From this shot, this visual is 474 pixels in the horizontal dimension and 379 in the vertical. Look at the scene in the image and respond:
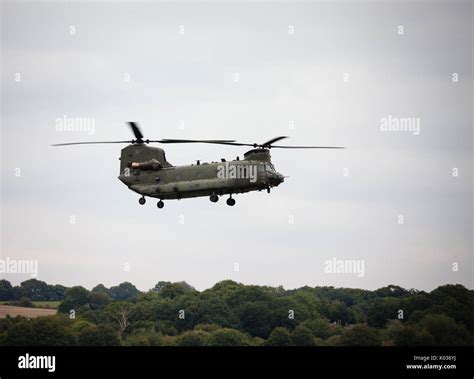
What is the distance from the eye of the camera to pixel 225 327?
17200 cm

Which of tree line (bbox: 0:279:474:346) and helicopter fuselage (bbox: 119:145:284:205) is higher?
helicopter fuselage (bbox: 119:145:284:205)

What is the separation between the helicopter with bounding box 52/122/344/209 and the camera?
330 feet

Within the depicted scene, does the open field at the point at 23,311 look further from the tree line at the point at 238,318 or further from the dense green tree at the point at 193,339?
the dense green tree at the point at 193,339

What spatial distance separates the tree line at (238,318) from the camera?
6058 inches

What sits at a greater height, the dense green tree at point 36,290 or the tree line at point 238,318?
the dense green tree at point 36,290

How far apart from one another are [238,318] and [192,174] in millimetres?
73271

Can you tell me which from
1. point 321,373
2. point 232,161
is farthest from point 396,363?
point 232,161

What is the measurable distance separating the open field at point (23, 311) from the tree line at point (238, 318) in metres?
2.28

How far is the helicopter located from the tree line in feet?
155

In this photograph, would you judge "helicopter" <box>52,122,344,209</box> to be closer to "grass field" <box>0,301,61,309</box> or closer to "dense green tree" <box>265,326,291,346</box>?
"dense green tree" <box>265,326,291,346</box>

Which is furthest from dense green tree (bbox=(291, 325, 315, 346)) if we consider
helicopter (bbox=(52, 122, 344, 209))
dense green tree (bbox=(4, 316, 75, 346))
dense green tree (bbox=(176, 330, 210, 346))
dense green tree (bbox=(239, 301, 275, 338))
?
helicopter (bbox=(52, 122, 344, 209))

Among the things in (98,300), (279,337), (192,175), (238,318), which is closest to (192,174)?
(192,175)

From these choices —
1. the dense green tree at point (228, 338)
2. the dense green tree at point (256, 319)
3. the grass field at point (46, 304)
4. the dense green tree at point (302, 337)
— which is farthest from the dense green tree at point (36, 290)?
the dense green tree at point (302, 337)

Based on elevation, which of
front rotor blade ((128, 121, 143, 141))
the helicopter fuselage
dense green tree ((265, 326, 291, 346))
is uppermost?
front rotor blade ((128, 121, 143, 141))
